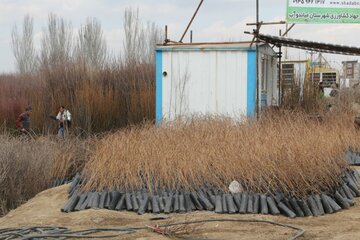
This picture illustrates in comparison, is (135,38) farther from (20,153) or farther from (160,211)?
(160,211)

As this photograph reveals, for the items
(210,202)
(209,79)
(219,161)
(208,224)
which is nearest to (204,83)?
(209,79)

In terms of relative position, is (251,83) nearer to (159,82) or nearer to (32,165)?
(159,82)

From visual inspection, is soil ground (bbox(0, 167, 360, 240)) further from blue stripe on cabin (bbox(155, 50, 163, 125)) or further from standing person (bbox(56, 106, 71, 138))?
standing person (bbox(56, 106, 71, 138))

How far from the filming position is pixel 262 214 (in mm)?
7070

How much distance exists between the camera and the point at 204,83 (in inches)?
543

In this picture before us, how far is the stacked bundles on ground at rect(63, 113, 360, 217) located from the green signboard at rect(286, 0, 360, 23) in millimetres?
5566

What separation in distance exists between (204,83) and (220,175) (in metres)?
6.27

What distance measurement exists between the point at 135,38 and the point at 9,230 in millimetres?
19555

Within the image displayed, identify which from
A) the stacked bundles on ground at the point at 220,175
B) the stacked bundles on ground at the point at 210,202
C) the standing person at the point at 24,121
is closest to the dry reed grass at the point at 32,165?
the stacked bundles on ground at the point at 220,175

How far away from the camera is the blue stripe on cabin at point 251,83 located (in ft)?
43.5

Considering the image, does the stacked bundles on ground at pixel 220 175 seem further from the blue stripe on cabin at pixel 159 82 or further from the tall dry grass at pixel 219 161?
the blue stripe on cabin at pixel 159 82

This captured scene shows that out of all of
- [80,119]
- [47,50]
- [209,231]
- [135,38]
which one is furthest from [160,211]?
[47,50]

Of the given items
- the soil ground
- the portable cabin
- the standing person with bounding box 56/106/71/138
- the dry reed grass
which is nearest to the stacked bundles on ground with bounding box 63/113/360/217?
the soil ground

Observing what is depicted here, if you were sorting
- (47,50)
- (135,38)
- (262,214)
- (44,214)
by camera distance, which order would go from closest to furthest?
(262,214) → (44,214) → (135,38) → (47,50)
